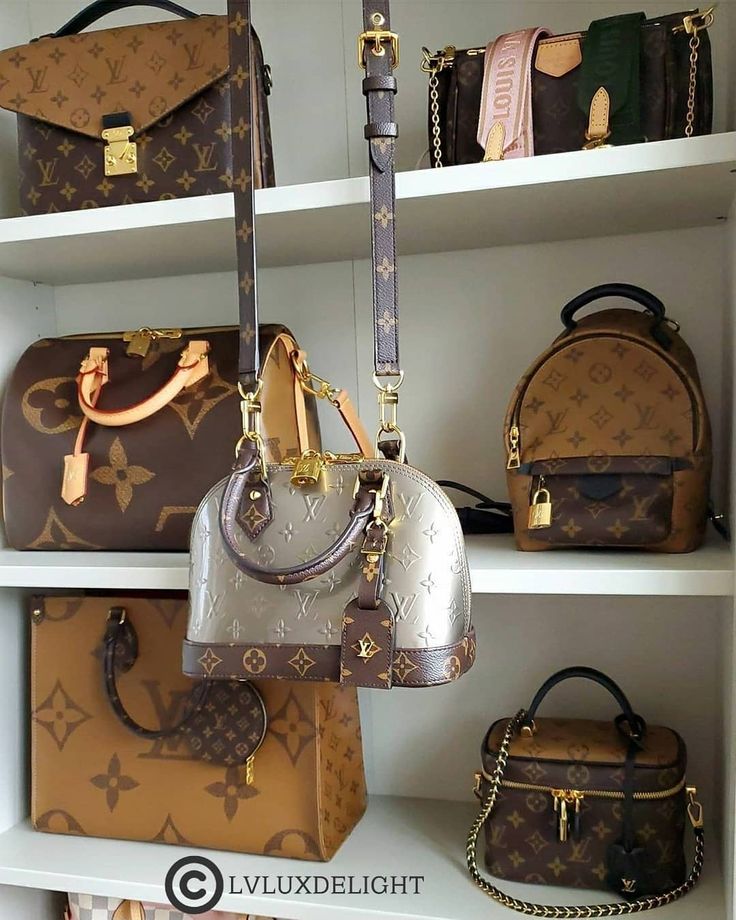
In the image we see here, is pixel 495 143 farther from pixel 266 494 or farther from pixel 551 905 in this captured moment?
pixel 551 905

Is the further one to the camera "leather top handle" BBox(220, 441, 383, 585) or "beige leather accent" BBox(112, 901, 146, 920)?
"beige leather accent" BBox(112, 901, 146, 920)

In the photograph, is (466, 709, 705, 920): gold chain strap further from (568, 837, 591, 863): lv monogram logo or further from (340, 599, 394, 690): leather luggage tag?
(340, 599, 394, 690): leather luggage tag

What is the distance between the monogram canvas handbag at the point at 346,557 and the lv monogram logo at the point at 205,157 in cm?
13

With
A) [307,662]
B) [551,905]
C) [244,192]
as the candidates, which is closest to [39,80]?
[244,192]

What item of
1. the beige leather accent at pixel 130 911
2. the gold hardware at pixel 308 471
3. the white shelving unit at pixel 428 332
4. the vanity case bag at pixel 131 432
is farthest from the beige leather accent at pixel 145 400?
the beige leather accent at pixel 130 911

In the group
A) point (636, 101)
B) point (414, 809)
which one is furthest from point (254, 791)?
point (636, 101)

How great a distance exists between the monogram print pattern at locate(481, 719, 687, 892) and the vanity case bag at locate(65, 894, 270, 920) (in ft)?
1.09

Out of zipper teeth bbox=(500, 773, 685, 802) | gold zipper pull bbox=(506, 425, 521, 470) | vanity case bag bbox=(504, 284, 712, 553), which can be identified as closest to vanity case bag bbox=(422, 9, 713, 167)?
vanity case bag bbox=(504, 284, 712, 553)

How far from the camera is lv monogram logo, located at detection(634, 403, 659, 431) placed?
93 centimetres

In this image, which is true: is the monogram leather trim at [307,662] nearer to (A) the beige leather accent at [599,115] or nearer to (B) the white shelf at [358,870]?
(B) the white shelf at [358,870]

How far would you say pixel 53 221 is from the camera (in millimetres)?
998

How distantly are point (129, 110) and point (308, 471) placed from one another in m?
0.50

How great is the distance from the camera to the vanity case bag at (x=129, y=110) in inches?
39.2

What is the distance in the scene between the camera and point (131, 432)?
1076 mm
